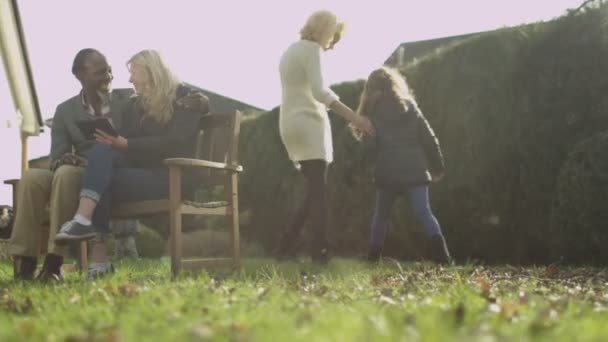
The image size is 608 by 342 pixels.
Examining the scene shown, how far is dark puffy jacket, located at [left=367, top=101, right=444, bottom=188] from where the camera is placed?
5.25 metres

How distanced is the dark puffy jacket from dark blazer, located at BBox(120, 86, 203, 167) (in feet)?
5.00

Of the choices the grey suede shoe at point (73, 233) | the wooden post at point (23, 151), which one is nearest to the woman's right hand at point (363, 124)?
the grey suede shoe at point (73, 233)

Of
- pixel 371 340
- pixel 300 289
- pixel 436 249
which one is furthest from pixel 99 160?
pixel 371 340

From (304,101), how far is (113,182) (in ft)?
5.02

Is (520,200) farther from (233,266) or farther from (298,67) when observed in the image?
(233,266)

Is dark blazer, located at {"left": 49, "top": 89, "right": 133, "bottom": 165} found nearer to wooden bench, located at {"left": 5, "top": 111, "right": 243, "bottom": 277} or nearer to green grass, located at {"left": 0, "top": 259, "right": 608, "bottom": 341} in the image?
wooden bench, located at {"left": 5, "top": 111, "right": 243, "bottom": 277}

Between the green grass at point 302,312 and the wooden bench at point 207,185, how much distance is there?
836 millimetres

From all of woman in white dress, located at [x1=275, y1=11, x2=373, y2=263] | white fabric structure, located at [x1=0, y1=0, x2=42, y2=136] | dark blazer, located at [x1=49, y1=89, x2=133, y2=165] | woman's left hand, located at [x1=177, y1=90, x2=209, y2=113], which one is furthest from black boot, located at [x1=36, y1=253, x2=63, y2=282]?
white fabric structure, located at [x1=0, y1=0, x2=42, y2=136]

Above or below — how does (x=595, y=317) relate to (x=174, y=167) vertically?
below

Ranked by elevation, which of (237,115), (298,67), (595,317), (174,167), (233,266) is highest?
(298,67)

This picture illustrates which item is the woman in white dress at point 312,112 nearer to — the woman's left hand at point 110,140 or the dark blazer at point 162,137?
the dark blazer at point 162,137

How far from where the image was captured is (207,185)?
4.70m

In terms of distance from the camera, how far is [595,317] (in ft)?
7.36

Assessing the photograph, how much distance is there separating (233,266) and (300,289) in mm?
1450
